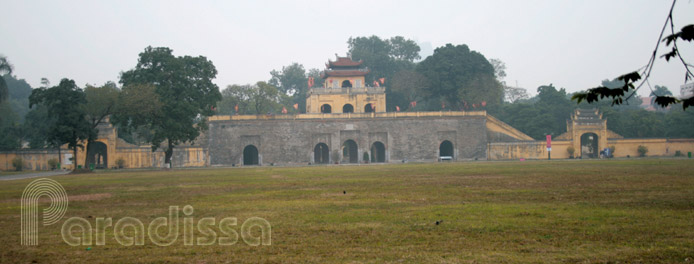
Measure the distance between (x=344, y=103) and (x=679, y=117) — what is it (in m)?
35.0

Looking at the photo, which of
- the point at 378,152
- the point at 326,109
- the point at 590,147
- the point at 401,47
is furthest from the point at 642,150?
the point at 401,47

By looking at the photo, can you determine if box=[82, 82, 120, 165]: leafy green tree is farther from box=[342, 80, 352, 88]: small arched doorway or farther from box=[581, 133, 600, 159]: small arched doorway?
box=[581, 133, 600, 159]: small arched doorway

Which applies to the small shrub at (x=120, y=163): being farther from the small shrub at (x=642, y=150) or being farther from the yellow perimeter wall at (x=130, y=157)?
the small shrub at (x=642, y=150)

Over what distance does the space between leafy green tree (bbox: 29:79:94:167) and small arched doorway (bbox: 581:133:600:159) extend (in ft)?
151

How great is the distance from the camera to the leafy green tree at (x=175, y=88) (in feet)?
162

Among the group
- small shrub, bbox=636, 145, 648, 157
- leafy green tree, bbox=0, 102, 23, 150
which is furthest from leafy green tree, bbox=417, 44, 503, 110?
leafy green tree, bbox=0, 102, 23, 150

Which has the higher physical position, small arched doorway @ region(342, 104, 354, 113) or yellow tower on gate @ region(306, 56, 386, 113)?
yellow tower on gate @ region(306, 56, 386, 113)

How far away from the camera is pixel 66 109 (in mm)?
42031

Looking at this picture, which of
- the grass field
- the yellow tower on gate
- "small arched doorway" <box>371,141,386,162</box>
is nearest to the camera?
the grass field

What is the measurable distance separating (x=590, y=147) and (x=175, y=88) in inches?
1597

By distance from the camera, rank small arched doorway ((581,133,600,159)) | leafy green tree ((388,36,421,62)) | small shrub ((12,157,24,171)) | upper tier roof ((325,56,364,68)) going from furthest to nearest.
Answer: leafy green tree ((388,36,421,62)) → upper tier roof ((325,56,364,68)) → small arched doorway ((581,133,600,159)) → small shrub ((12,157,24,171))

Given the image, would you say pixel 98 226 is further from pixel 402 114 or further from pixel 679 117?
pixel 679 117

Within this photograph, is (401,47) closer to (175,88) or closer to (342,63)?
(342,63)

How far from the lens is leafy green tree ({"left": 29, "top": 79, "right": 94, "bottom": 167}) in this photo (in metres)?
41.8
